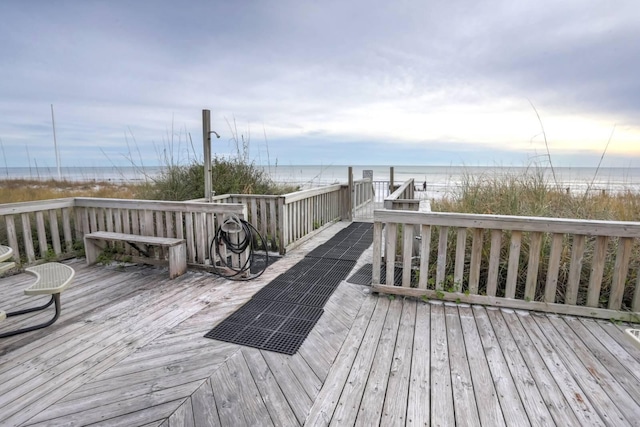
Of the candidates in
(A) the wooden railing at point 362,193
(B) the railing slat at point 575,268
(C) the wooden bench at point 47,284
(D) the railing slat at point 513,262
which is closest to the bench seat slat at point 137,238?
(C) the wooden bench at point 47,284

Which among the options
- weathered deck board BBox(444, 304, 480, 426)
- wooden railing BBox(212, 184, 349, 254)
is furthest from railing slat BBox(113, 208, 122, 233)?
weathered deck board BBox(444, 304, 480, 426)

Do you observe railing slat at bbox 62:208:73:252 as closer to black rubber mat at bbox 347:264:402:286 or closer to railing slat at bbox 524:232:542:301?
black rubber mat at bbox 347:264:402:286

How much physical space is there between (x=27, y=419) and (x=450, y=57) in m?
7.32

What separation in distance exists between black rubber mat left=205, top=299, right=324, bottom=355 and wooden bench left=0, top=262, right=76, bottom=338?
3.28 feet

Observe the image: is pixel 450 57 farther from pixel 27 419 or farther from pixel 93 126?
pixel 93 126

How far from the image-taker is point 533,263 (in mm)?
2572

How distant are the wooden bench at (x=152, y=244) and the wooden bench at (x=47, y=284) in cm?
101

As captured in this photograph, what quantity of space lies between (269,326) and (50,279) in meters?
1.54

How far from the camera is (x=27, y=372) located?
1822 millimetres

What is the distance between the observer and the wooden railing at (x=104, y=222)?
359 centimetres

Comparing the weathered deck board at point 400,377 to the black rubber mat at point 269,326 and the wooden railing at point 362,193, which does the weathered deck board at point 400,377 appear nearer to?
the black rubber mat at point 269,326

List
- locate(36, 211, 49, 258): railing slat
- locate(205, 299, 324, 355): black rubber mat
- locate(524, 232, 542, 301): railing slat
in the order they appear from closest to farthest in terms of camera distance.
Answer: locate(205, 299, 324, 355): black rubber mat < locate(524, 232, 542, 301): railing slat < locate(36, 211, 49, 258): railing slat

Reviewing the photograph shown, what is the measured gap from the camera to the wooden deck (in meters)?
1.49

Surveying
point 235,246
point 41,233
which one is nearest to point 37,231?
point 41,233
